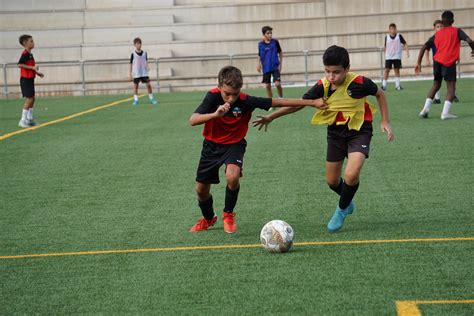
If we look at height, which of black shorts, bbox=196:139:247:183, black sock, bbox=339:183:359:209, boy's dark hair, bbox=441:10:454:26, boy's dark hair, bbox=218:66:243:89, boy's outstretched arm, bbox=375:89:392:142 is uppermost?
boy's dark hair, bbox=441:10:454:26

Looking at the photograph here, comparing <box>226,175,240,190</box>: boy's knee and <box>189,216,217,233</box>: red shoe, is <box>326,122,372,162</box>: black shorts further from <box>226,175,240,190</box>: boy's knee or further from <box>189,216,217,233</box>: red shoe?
<box>189,216,217,233</box>: red shoe

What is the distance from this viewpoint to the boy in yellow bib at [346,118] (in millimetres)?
7387

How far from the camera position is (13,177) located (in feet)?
36.6

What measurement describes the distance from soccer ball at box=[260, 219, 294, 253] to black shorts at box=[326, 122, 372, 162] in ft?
4.10


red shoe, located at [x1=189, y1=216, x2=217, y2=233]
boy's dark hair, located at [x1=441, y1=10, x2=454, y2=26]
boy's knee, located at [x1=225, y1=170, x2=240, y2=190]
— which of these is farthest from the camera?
boy's dark hair, located at [x1=441, y1=10, x2=454, y2=26]

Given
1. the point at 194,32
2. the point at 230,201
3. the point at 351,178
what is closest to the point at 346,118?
the point at 351,178

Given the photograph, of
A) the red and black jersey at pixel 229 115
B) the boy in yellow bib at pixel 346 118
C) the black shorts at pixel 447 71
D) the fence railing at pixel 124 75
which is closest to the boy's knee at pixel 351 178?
the boy in yellow bib at pixel 346 118

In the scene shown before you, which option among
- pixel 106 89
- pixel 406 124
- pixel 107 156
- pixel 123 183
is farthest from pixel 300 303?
pixel 106 89

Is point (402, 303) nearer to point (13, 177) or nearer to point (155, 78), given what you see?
point (13, 177)

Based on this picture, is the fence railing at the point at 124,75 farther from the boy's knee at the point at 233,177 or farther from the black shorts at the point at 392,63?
the boy's knee at the point at 233,177

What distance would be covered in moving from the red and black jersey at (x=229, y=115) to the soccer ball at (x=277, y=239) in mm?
1204

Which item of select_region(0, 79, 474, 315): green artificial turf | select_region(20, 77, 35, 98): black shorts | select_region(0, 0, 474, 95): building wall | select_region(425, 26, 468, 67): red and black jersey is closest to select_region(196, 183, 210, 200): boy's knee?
select_region(0, 79, 474, 315): green artificial turf

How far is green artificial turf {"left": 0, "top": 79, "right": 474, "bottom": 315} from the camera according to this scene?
550 centimetres

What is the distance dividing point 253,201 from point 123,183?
6.89 feet
